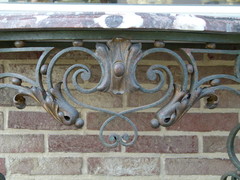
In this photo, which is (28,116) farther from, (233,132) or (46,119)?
(233,132)

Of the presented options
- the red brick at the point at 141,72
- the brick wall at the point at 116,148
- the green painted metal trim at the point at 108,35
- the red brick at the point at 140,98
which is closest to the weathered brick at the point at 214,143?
the brick wall at the point at 116,148

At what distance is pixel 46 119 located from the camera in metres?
1.50

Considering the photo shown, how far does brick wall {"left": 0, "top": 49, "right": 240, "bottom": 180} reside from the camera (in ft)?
4.89

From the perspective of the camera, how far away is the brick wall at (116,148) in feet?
4.89

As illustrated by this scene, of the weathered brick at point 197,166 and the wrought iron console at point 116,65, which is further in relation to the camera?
the weathered brick at point 197,166

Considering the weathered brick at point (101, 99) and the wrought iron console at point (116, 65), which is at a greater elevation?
the wrought iron console at point (116, 65)

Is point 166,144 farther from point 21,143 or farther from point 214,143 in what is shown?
point 21,143

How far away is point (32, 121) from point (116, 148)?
35 cm

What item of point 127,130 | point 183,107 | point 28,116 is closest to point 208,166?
point 127,130

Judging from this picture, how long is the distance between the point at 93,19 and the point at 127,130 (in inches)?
26.8

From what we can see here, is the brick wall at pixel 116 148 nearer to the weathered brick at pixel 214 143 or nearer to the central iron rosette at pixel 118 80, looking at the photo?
the weathered brick at pixel 214 143

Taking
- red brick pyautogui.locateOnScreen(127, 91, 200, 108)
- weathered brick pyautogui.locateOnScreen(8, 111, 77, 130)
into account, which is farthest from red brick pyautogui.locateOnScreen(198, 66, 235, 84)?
weathered brick pyautogui.locateOnScreen(8, 111, 77, 130)

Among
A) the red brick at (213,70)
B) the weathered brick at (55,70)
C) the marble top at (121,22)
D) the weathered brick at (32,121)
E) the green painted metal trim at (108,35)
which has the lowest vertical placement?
the weathered brick at (32,121)

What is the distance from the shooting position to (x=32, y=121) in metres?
1.49
